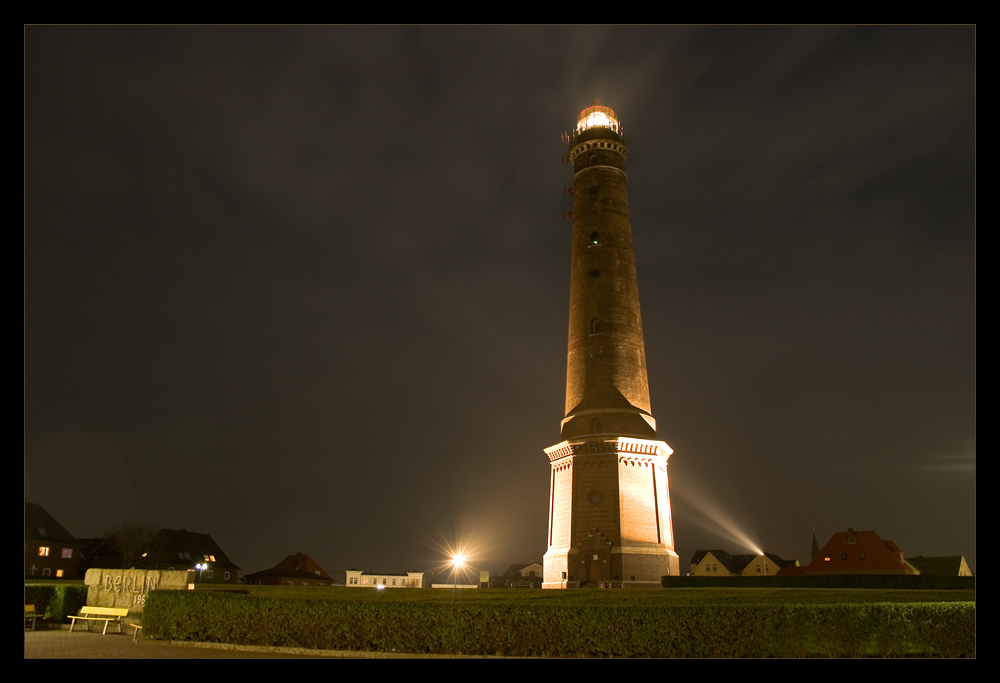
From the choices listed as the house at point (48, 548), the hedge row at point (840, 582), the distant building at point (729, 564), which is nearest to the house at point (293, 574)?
the house at point (48, 548)

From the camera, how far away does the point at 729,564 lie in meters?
98.2

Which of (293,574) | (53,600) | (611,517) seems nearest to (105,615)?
(53,600)

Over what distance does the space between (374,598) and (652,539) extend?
22429 mm

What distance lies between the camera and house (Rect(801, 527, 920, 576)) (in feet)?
190

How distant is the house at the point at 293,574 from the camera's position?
83500 millimetres

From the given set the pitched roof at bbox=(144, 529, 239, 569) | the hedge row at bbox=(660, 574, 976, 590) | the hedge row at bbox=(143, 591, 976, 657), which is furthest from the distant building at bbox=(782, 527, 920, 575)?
the pitched roof at bbox=(144, 529, 239, 569)

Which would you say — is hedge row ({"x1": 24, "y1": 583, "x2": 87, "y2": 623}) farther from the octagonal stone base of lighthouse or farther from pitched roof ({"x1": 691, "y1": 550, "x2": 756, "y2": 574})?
pitched roof ({"x1": 691, "y1": 550, "x2": 756, "y2": 574})

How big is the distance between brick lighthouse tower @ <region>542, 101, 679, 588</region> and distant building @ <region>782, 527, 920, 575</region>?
1085 inches

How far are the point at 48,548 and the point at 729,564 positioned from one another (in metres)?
78.8

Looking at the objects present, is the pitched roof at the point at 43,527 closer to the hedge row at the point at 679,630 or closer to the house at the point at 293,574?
the house at the point at 293,574

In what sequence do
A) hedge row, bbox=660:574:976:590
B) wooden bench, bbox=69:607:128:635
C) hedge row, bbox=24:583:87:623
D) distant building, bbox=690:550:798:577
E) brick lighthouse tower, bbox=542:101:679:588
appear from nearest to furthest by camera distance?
1. wooden bench, bbox=69:607:128:635
2. hedge row, bbox=24:583:87:623
3. hedge row, bbox=660:574:976:590
4. brick lighthouse tower, bbox=542:101:679:588
5. distant building, bbox=690:550:798:577

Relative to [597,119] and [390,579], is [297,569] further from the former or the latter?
[597,119]

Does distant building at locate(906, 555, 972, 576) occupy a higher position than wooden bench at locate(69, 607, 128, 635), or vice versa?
wooden bench at locate(69, 607, 128, 635)
